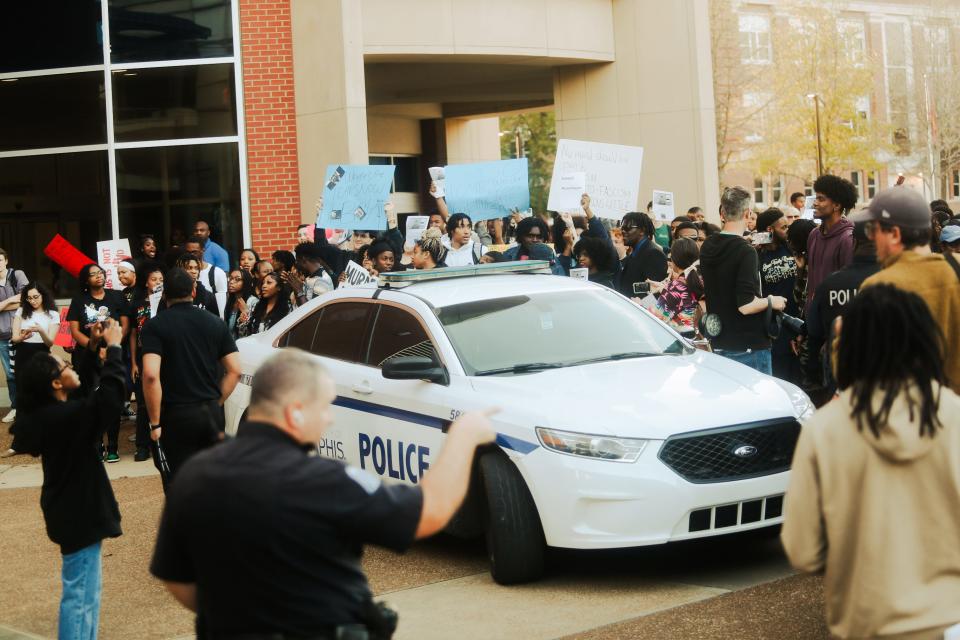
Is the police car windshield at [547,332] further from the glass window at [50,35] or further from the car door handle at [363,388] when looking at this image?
the glass window at [50,35]

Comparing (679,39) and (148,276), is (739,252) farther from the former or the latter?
(679,39)

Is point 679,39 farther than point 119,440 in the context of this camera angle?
Yes

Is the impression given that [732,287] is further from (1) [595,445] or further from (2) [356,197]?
(2) [356,197]

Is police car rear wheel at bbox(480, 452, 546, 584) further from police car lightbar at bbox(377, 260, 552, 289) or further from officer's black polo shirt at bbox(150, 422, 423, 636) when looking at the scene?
officer's black polo shirt at bbox(150, 422, 423, 636)

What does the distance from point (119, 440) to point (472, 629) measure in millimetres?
8363

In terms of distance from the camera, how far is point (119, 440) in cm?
1399

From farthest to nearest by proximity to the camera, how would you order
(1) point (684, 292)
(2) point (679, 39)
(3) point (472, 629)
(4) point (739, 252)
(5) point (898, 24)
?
(5) point (898, 24) → (2) point (679, 39) → (1) point (684, 292) → (4) point (739, 252) → (3) point (472, 629)

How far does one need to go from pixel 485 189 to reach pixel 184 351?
7.02 metres

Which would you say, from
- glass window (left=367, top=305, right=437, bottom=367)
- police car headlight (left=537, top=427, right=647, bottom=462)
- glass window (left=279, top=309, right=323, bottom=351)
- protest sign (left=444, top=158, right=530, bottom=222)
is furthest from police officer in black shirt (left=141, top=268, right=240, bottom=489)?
protest sign (left=444, top=158, right=530, bottom=222)

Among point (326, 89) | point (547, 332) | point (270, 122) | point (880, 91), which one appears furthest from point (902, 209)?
point (880, 91)

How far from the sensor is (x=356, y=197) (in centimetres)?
1410

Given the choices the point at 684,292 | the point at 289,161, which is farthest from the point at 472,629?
the point at 289,161

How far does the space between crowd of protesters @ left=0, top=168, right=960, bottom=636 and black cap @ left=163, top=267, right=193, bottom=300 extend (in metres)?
0.01

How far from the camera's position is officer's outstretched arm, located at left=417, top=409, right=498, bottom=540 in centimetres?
348
